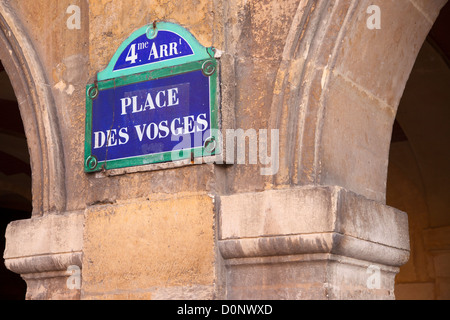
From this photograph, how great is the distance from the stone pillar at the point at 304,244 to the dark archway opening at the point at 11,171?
10.3 ft

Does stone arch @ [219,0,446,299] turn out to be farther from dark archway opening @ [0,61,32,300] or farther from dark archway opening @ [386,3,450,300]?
dark archway opening @ [0,61,32,300]

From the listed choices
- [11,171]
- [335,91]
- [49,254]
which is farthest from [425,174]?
[11,171]

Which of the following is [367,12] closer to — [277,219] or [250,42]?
[250,42]

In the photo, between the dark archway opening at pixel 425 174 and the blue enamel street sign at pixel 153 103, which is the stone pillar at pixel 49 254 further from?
the dark archway opening at pixel 425 174

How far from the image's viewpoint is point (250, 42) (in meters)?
2.28

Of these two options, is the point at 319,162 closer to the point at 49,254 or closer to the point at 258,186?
the point at 258,186

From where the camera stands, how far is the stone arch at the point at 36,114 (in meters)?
2.56

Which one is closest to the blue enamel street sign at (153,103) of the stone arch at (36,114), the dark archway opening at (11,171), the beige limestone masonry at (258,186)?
the beige limestone masonry at (258,186)

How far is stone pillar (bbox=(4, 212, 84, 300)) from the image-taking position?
8.01 ft

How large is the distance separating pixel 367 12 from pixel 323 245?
2.60 ft

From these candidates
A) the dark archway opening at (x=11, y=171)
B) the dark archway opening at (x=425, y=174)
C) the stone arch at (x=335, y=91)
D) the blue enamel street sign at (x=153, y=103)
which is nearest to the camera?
the stone arch at (x=335, y=91)

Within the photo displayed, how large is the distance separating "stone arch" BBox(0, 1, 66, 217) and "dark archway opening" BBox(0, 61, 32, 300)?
2.06m

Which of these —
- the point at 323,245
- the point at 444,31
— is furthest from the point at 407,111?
the point at 323,245

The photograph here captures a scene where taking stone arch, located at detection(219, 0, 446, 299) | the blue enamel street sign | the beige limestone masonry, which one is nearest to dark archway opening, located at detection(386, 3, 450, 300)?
the beige limestone masonry
